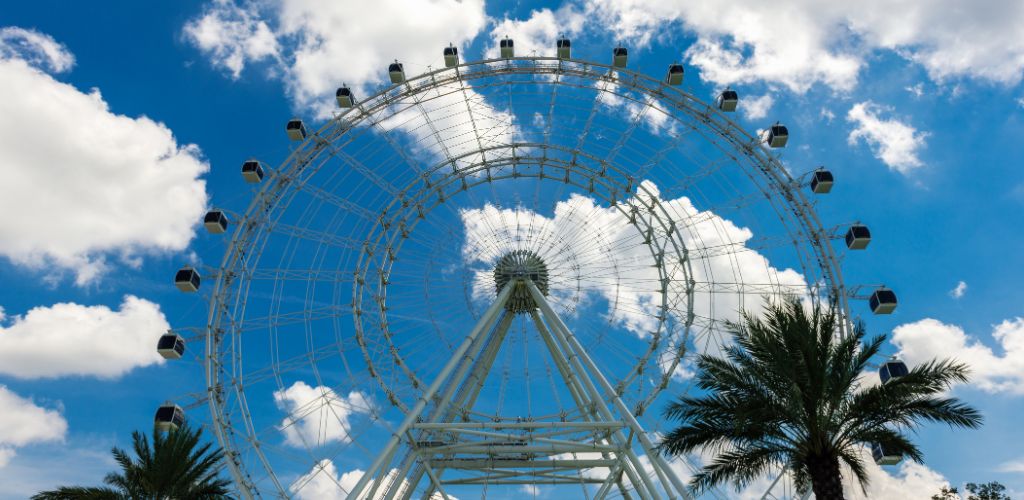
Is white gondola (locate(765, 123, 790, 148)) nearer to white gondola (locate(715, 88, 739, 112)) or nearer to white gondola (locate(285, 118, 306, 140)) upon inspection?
white gondola (locate(715, 88, 739, 112))

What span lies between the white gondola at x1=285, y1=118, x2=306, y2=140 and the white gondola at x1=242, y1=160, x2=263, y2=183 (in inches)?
86.2

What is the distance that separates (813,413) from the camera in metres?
16.3

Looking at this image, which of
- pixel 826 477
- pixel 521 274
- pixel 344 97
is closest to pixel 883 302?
pixel 521 274

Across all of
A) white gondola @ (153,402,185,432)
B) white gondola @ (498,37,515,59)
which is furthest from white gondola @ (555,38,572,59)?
white gondola @ (153,402,185,432)

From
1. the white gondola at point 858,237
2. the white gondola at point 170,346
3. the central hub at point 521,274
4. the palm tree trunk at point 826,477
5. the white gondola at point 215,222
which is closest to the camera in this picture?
the palm tree trunk at point 826,477

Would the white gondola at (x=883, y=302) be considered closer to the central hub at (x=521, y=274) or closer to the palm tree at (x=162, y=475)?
the central hub at (x=521, y=274)

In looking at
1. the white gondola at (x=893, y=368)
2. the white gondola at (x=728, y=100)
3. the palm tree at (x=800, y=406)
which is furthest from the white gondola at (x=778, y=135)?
the palm tree at (x=800, y=406)

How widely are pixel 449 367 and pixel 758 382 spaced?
14.0m

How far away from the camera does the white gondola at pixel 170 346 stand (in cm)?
2961

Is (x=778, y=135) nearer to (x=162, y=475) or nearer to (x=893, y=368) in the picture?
(x=893, y=368)

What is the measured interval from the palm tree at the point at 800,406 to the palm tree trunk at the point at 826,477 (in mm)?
21

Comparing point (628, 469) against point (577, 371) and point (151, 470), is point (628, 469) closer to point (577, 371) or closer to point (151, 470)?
point (577, 371)

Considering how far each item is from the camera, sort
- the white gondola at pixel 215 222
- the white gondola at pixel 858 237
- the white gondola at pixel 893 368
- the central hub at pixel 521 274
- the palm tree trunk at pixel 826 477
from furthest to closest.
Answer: the central hub at pixel 521 274, the white gondola at pixel 215 222, the white gondola at pixel 858 237, the white gondola at pixel 893 368, the palm tree trunk at pixel 826 477

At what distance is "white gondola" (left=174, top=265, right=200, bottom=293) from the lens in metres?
31.2
